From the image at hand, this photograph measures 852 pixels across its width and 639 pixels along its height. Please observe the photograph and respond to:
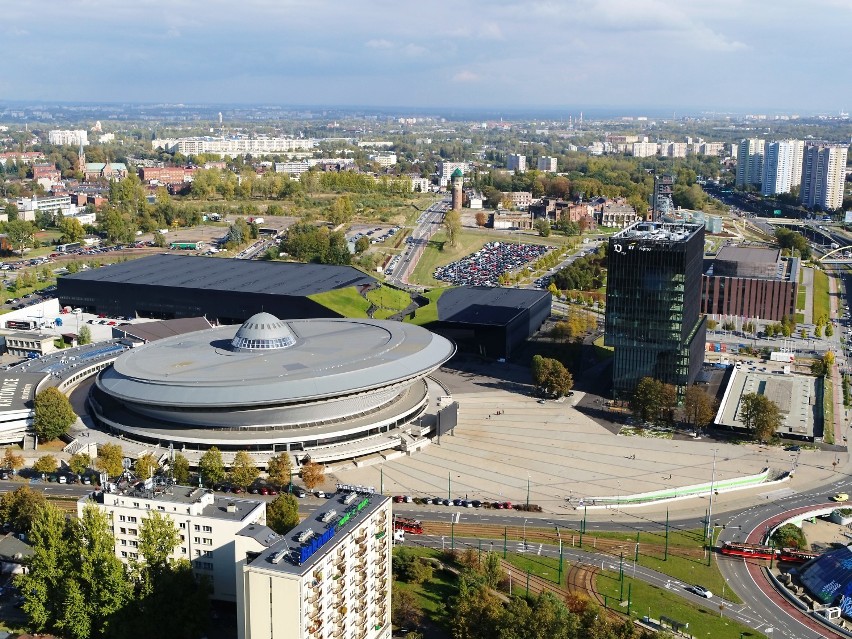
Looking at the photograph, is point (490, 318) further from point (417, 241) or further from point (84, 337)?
point (417, 241)

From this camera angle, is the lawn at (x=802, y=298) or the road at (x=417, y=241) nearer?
the lawn at (x=802, y=298)

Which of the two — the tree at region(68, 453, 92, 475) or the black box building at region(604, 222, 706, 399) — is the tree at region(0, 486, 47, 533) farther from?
the black box building at region(604, 222, 706, 399)

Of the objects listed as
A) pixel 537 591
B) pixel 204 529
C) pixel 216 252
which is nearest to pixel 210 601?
pixel 204 529

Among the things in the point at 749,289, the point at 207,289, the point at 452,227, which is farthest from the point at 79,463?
the point at 452,227

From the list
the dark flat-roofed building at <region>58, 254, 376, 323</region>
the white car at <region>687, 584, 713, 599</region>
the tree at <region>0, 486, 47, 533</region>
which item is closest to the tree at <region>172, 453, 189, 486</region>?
the tree at <region>0, 486, 47, 533</region>

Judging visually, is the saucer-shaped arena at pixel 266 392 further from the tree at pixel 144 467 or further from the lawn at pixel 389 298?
the lawn at pixel 389 298

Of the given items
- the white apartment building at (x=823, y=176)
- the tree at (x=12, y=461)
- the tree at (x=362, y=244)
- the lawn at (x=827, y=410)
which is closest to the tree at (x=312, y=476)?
the tree at (x=12, y=461)
